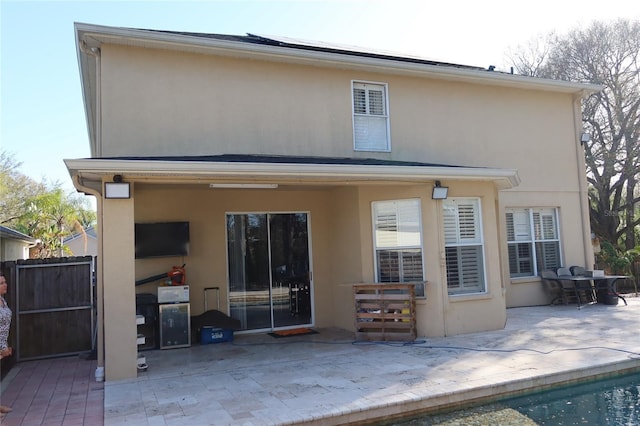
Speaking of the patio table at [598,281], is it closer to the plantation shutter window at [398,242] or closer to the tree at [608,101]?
the plantation shutter window at [398,242]

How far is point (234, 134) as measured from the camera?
8.36m

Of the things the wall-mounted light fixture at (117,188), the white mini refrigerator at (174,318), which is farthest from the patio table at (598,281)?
the wall-mounted light fixture at (117,188)

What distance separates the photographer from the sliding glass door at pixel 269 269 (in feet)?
30.1

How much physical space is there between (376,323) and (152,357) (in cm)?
372

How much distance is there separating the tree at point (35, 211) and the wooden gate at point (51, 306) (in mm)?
12009

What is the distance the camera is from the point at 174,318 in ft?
26.4

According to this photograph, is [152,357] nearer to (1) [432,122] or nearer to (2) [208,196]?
(2) [208,196]

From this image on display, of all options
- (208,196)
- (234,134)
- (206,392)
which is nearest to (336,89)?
(234,134)

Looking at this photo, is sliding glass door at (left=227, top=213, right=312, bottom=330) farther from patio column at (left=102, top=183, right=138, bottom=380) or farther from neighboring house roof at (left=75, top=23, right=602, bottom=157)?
neighboring house roof at (left=75, top=23, right=602, bottom=157)

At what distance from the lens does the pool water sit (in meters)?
4.79

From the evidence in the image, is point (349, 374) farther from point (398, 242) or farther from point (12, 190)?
point (12, 190)

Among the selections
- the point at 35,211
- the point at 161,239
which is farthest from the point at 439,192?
the point at 35,211

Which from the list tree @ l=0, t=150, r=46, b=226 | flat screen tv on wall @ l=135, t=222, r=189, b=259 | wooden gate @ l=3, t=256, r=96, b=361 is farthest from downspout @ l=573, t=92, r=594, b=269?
tree @ l=0, t=150, r=46, b=226

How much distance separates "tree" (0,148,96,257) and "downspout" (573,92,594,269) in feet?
60.7
